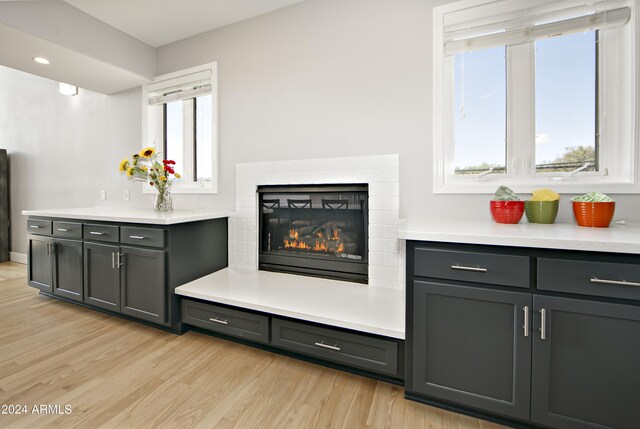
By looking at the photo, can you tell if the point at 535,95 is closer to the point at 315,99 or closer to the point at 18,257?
the point at 315,99

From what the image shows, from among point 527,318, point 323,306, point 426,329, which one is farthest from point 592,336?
point 323,306

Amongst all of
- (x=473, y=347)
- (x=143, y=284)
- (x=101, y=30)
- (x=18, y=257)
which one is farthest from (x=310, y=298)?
(x=18, y=257)

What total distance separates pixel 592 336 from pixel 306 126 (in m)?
2.15

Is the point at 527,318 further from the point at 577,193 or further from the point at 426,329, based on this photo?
the point at 577,193

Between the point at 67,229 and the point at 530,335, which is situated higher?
the point at 67,229

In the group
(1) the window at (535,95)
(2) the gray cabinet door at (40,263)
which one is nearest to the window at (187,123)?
(2) the gray cabinet door at (40,263)

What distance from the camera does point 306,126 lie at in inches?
99.0

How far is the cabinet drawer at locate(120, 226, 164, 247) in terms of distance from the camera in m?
2.21

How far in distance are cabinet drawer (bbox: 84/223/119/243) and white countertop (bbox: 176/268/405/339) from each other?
0.75m

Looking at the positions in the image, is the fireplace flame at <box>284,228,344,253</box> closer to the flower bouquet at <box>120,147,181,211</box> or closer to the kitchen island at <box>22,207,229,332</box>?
the kitchen island at <box>22,207,229,332</box>

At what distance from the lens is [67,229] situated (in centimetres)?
267

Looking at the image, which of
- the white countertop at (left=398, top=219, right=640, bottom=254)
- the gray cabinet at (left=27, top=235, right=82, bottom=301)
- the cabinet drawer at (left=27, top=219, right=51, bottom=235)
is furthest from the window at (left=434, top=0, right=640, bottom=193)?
the cabinet drawer at (left=27, top=219, right=51, bottom=235)

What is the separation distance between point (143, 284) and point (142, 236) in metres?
0.37

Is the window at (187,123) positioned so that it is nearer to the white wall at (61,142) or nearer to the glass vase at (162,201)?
the white wall at (61,142)
